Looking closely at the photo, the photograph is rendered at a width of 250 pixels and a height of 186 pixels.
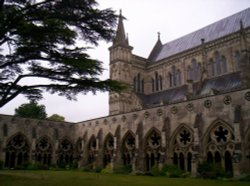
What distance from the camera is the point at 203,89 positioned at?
34.2 metres

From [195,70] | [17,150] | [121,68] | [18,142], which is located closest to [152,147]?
[17,150]

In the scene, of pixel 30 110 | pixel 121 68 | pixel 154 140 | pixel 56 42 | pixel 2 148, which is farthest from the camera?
pixel 30 110

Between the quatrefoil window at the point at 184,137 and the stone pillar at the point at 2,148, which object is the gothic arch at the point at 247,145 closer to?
the quatrefoil window at the point at 184,137

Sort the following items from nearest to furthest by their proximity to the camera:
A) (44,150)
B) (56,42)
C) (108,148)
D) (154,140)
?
1. (56,42)
2. (154,140)
3. (108,148)
4. (44,150)

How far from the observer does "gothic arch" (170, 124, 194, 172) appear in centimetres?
2345

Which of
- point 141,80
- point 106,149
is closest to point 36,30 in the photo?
point 106,149

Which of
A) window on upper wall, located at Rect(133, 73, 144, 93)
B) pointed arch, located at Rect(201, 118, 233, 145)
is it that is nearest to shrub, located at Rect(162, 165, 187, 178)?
pointed arch, located at Rect(201, 118, 233, 145)

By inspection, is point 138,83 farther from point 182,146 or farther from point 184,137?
point 182,146

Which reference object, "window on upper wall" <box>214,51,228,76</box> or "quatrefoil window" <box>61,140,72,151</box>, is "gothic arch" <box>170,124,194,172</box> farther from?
"quatrefoil window" <box>61,140,72,151</box>

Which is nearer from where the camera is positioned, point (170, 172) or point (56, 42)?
point (56, 42)

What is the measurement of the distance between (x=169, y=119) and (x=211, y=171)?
6.31m

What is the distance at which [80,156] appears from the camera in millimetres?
33438

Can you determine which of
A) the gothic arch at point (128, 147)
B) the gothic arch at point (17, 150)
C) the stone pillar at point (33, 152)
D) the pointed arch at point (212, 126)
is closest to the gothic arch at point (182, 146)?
the pointed arch at point (212, 126)

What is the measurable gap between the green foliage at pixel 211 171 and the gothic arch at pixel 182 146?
2134 mm
